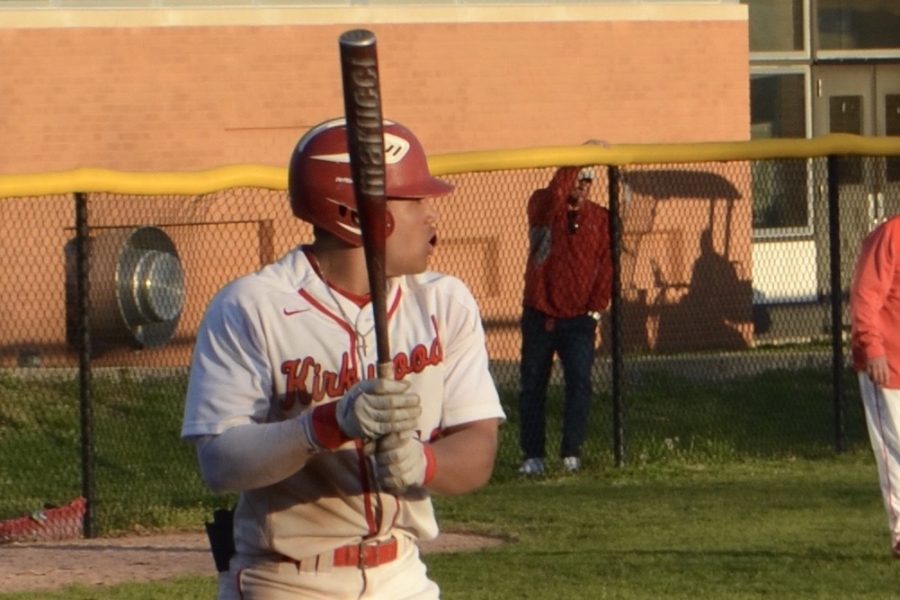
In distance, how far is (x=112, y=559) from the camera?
9.44 meters

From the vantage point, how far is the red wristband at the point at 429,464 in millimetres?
3551

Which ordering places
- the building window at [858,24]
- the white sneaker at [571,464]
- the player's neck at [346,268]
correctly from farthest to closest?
1. the building window at [858,24]
2. the white sneaker at [571,464]
3. the player's neck at [346,268]

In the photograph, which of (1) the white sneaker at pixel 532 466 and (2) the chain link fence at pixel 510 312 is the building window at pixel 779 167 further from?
(1) the white sneaker at pixel 532 466

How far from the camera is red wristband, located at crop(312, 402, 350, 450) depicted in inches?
135

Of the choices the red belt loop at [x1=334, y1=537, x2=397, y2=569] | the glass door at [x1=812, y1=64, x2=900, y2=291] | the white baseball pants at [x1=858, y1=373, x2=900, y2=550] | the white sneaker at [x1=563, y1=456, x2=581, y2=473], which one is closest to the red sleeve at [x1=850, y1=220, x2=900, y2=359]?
the white baseball pants at [x1=858, y1=373, x2=900, y2=550]

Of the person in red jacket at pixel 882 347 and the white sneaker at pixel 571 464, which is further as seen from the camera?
the white sneaker at pixel 571 464

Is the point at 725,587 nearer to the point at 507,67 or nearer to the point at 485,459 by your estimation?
the point at 485,459

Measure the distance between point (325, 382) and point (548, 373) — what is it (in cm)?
834

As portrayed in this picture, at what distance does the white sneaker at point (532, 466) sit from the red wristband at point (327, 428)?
8.57m

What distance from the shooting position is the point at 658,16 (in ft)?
60.8

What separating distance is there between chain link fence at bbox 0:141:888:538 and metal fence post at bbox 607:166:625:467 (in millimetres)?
17

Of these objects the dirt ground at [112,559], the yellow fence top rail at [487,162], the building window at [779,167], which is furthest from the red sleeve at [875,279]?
the building window at [779,167]

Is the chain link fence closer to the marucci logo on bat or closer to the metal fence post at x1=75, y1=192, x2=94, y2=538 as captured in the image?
the metal fence post at x1=75, y1=192, x2=94, y2=538

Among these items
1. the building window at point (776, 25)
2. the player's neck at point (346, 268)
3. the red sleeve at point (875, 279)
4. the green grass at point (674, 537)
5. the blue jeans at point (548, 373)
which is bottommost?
the green grass at point (674, 537)
